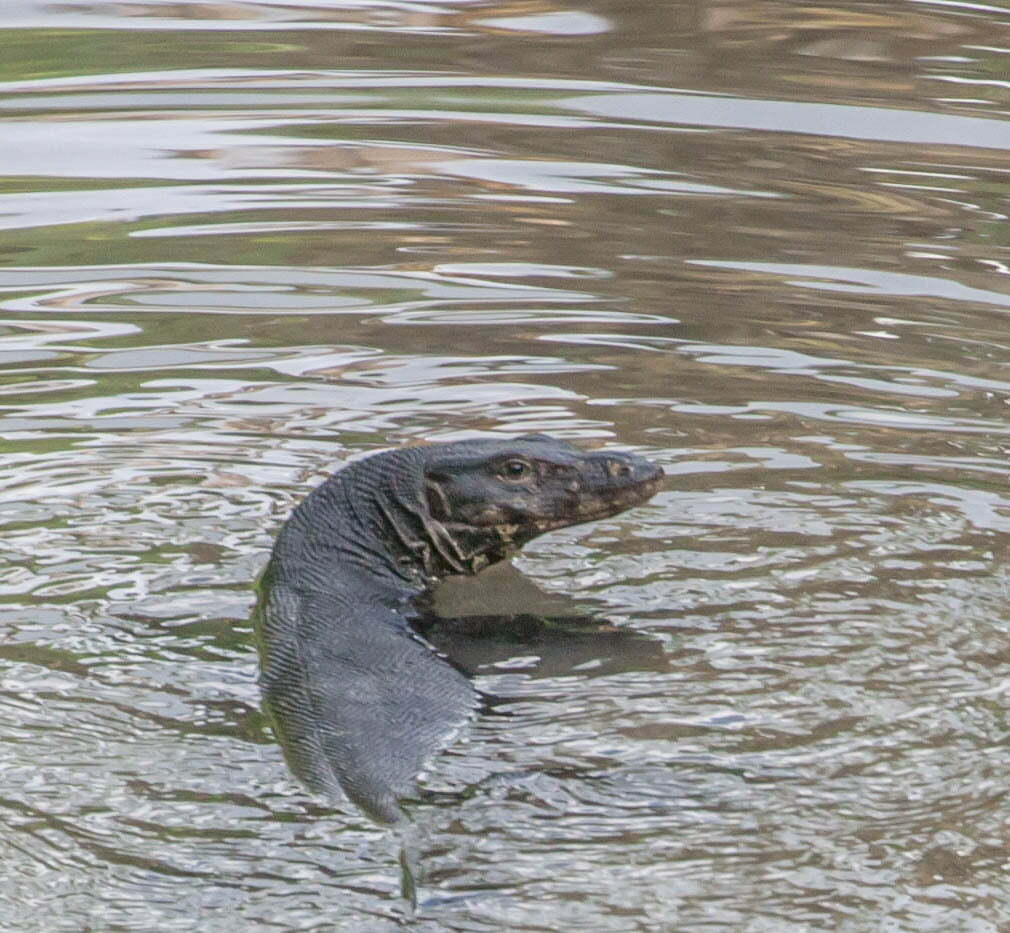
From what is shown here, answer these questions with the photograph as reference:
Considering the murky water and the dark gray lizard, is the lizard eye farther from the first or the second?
the murky water

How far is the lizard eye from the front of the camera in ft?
22.5

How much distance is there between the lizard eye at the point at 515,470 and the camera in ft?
→ 22.5

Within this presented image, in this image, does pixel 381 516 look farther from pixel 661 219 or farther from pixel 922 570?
pixel 661 219

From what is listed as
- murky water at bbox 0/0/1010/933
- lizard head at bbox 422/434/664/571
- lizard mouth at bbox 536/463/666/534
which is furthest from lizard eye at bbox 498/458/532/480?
murky water at bbox 0/0/1010/933

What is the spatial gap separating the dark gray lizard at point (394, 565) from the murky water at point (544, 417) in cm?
14

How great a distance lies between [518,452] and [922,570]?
1.45 metres

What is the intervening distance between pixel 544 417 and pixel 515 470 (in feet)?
4.22

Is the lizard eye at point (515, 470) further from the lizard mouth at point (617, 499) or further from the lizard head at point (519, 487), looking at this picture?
the lizard mouth at point (617, 499)

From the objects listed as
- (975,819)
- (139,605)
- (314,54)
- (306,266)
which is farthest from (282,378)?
(314,54)

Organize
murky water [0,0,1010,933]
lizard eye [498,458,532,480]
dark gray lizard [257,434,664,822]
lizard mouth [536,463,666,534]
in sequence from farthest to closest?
lizard eye [498,458,532,480] → lizard mouth [536,463,666,534] → dark gray lizard [257,434,664,822] → murky water [0,0,1010,933]

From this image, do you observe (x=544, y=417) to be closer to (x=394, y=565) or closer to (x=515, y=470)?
(x=515, y=470)

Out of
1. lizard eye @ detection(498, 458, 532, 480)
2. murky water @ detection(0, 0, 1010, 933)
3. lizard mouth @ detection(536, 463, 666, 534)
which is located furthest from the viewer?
lizard eye @ detection(498, 458, 532, 480)

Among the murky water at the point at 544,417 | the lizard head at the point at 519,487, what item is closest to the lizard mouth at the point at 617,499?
the lizard head at the point at 519,487

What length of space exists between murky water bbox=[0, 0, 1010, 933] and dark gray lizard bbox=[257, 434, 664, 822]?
0.48 feet
